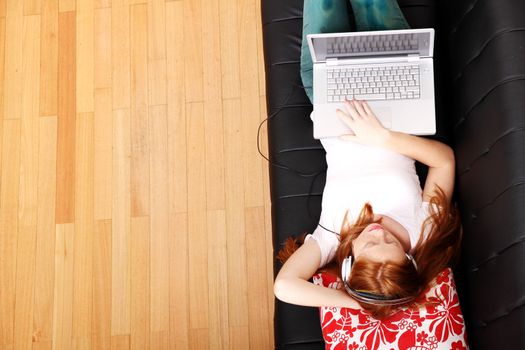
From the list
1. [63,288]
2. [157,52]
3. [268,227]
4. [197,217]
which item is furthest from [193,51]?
[63,288]

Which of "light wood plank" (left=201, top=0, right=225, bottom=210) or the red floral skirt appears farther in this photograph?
"light wood plank" (left=201, top=0, right=225, bottom=210)

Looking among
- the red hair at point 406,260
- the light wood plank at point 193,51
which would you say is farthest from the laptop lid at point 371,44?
the light wood plank at point 193,51

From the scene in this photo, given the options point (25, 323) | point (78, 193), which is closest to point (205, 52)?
point (78, 193)

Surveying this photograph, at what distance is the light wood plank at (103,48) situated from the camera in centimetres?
254

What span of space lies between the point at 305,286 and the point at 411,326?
300mm

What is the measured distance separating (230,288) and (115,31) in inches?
47.8

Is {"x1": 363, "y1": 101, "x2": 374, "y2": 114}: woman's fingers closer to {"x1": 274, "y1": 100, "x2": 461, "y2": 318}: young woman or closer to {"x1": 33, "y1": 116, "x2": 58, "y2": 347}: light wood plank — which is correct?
{"x1": 274, "y1": 100, "x2": 461, "y2": 318}: young woman

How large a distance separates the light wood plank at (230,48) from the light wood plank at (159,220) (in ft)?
0.94

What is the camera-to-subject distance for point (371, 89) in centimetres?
181

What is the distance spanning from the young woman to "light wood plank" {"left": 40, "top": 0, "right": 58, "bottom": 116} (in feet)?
4.35

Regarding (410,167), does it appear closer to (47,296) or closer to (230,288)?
(230,288)

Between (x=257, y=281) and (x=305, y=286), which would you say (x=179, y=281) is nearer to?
(x=257, y=281)

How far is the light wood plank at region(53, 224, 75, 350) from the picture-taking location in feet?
7.66

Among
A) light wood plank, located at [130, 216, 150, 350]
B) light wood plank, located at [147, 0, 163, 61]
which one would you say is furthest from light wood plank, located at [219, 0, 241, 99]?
light wood plank, located at [130, 216, 150, 350]
